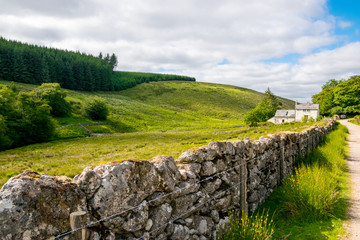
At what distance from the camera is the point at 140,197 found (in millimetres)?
3422

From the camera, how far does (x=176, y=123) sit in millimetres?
78750

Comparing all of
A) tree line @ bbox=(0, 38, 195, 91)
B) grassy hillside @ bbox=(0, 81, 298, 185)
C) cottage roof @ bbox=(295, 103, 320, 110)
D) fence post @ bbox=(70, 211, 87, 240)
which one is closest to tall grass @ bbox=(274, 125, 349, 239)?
fence post @ bbox=(70, 211, 87, 240)

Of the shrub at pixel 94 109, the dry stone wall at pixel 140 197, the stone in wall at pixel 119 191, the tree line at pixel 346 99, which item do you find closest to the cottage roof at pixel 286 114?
the tree line at pixel 346 99

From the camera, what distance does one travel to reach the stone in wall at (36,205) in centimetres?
231

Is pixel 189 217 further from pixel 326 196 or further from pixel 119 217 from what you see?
pixel 326 196

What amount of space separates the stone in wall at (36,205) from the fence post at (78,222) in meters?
0.13

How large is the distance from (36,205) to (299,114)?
93022 mm

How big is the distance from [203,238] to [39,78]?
10889 cm

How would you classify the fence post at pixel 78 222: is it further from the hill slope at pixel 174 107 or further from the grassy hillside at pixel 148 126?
the hill slope at pixel 174 107

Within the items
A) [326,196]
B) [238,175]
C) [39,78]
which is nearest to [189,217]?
[238,175]

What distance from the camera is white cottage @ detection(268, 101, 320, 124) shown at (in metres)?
80.5

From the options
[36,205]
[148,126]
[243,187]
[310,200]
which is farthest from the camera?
[148,126]

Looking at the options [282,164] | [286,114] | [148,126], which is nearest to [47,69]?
[148,126]

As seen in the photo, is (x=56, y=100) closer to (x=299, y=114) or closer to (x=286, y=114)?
(x=286, y=114)
